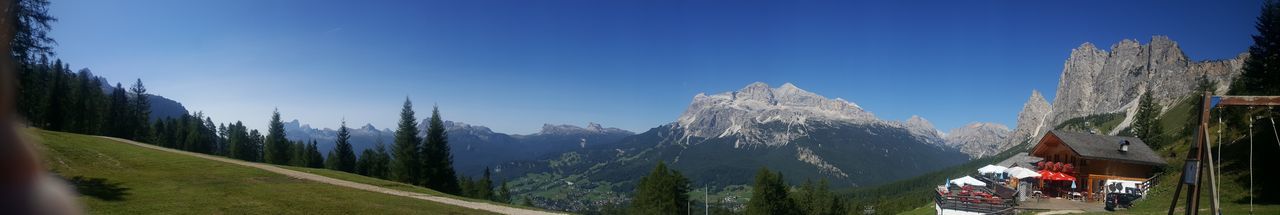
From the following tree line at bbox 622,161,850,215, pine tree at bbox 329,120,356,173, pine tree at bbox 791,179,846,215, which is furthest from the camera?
pine tree at bbox 329,120,356,173

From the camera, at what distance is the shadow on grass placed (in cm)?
2027

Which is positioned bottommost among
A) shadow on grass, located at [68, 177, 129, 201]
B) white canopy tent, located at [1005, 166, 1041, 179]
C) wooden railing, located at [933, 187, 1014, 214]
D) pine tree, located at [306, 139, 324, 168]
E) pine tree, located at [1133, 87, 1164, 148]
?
pine tree, located at [306, 139, 324, 168]

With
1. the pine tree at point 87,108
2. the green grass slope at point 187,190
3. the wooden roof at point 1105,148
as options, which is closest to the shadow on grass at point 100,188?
the green grass slope at point 187,190

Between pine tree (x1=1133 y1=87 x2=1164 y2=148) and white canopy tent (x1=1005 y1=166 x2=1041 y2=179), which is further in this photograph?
pine tree (x1=1133 y1=87 x2=1164 y2=148)

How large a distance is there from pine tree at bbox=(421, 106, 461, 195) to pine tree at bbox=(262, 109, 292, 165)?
115ft

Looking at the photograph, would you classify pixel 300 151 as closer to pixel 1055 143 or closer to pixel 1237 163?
pixel 1055 143

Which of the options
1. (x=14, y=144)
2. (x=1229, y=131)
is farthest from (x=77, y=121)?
(x=1229, y=131)

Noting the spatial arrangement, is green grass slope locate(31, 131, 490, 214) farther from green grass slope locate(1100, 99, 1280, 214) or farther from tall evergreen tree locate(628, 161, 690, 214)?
tall evergreen tree locate(628, 161, 690, 214)

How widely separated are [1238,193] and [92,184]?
2012 inches

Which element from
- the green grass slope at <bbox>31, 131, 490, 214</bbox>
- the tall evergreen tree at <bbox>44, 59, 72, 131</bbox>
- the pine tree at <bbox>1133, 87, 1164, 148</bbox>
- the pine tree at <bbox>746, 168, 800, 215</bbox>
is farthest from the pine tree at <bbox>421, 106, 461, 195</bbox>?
the pine tree at <bbox>1133, 87, 1164, 148</bbox>

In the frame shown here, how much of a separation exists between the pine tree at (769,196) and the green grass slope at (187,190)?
41407mm

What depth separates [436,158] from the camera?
6538cm

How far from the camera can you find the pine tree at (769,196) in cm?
6525

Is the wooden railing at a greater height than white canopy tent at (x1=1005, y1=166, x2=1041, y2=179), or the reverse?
white canopy tent at (x1=1005, y1=166, x2=1041, y2=179)
